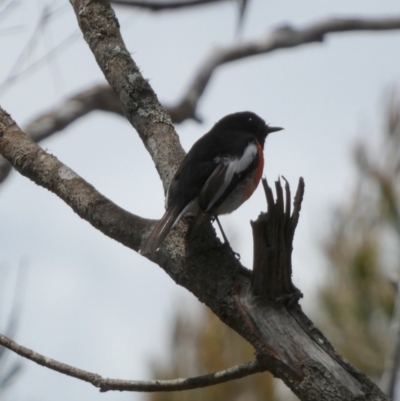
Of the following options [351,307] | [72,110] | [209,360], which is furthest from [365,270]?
[72,110]

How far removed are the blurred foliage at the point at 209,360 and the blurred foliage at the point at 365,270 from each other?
0.91 meters

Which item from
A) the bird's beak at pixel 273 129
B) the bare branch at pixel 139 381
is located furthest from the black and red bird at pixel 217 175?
the bare branch at pixel 139 381

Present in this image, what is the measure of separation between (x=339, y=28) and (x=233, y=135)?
121 inches

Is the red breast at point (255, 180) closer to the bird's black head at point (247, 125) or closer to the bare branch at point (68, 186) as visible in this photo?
the bird's black head at point (247, 125)

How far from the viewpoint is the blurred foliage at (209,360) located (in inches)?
242

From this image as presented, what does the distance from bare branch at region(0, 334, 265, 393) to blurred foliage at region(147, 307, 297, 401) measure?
3433 millimetres

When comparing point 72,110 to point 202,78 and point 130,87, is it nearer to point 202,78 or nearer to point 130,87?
point 202,78

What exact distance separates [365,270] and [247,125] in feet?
8.99

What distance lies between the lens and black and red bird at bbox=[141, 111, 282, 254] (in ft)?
10.9

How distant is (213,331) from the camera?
6.37 metres

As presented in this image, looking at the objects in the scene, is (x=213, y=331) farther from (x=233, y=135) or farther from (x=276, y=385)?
(x=233, y=135)

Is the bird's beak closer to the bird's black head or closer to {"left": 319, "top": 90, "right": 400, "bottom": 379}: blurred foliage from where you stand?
the bird's black head

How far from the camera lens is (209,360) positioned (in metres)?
6.19

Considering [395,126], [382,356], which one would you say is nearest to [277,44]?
[395,126]
